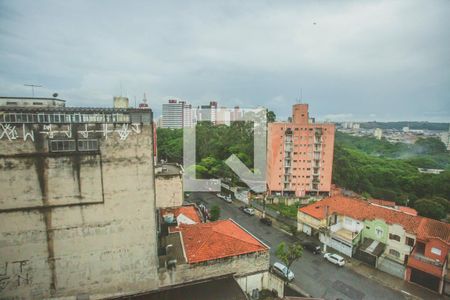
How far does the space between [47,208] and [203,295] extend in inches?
411

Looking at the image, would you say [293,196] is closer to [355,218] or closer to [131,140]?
[355,218]

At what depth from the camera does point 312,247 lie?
25828 mm

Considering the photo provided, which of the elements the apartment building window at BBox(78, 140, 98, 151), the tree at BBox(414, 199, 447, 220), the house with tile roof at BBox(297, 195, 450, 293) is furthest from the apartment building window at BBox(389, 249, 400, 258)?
the apartment building window at BBox(78, 140, 98, 151)

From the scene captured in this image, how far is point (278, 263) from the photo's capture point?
22344 mm

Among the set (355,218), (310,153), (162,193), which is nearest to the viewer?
(355,218)

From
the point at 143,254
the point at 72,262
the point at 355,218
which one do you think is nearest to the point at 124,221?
the point at 143,254

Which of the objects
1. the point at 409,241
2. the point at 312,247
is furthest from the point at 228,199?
the point at 409,241

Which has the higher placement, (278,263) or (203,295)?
(203,295)

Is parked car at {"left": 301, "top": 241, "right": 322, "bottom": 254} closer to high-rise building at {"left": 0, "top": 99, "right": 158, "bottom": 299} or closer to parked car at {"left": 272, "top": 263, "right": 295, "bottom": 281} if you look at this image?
parked car at {"left": 272, "top": 263, "right": 295, "bottom": 281}

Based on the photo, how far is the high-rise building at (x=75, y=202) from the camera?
527 inches

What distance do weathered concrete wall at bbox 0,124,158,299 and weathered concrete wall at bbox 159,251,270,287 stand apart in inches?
39.3

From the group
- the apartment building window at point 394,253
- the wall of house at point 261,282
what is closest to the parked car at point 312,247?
the apartment building window at point 394,253

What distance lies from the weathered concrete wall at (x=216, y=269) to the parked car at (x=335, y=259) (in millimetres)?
9233

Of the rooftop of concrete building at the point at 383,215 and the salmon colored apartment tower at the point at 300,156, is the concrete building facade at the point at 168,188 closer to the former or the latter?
the rooftop of concrete building at the point at 383,215
